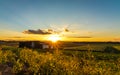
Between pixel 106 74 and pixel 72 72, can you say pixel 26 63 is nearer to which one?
pixel 72 72

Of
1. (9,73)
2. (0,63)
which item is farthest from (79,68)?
(0,63)

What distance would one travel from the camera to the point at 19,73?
12742 millimetres

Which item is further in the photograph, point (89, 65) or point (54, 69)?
point (54, 69)

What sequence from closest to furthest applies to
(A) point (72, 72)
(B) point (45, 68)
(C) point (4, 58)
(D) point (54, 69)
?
(A) point (72, 72)
(D) point (54, 69)
(B) point (45, 68)
(C) point (4, 58)

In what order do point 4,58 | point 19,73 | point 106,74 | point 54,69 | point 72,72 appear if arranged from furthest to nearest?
point 4,58
point 19,73
point 54,69
point 72,72
point 106,74

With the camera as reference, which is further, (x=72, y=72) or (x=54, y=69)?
(x=54, y=69)

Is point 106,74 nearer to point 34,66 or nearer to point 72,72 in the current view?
point 72,72

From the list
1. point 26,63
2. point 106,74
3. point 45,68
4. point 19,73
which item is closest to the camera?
point 106,74

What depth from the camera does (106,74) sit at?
30.3ft

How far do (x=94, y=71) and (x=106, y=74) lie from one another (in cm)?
46

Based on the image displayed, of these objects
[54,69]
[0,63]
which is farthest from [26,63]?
[54,69]

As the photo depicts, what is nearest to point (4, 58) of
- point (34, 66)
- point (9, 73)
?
point (9, 73)

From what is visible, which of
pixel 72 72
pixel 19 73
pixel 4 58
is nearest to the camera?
pixel 72 72

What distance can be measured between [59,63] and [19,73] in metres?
2.40
